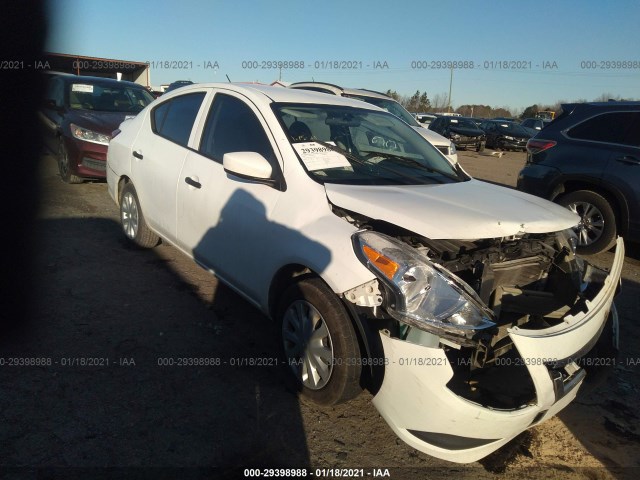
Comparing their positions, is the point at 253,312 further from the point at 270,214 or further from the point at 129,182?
the point at 129,182

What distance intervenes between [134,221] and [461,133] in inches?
702

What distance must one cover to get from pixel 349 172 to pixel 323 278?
904 mm

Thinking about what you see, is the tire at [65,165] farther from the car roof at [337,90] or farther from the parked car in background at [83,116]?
the car roof at [337,90]

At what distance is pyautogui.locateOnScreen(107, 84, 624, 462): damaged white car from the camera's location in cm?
224

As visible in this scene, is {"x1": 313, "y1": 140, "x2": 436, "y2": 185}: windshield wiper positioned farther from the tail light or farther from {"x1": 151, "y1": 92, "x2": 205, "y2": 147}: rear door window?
the tail light

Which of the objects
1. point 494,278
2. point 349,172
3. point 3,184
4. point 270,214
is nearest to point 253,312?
point 270,214

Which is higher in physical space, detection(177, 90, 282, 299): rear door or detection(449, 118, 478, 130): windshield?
detection(449, 118, 478, 130): windshield

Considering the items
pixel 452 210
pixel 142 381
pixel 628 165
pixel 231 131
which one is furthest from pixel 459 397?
pixel 628 165

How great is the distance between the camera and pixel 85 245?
5.24 meters

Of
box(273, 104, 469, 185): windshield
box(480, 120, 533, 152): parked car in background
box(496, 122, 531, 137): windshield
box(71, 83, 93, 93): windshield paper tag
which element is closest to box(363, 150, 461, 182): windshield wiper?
box(273, 104, 469, 185): windshield

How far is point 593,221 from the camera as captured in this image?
19.6ft

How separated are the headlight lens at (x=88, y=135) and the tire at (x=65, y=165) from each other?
426 millimetres

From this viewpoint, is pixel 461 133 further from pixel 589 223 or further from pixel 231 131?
pixel 231 131

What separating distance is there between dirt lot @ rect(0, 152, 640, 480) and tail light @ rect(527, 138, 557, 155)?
9.38 ft
